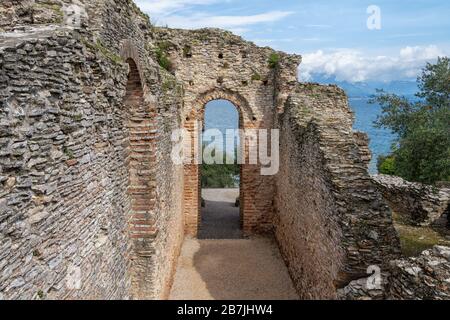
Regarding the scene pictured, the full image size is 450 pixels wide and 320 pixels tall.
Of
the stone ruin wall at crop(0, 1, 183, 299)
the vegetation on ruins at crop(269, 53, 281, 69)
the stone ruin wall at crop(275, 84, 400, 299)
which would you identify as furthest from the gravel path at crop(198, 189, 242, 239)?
the vegetation on ruins at crop(269, 53, 281, 69)

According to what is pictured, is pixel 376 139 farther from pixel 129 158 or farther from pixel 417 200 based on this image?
pixel 129 158

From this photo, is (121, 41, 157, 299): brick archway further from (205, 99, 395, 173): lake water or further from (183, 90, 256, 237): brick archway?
(205, 99, 395, 173): lake water

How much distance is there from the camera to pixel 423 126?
12.4 m

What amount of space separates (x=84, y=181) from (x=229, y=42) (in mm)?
9007

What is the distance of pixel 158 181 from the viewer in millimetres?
7289

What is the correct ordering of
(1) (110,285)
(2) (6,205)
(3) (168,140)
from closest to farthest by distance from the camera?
(2) (6,205) → (1) (110,285) → (3) (168,140)

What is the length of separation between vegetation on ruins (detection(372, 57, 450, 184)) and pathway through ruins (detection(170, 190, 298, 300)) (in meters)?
5.40

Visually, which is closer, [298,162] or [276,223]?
[298,162]

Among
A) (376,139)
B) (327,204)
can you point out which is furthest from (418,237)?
(376,139)

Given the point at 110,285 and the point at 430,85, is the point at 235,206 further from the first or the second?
the point at 110,285

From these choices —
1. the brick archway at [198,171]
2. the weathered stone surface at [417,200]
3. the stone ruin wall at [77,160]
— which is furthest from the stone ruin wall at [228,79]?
the stone ruin wall at [77,160]

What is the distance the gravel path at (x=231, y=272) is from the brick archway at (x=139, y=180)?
212cm

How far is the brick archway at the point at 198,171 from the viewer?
12312mm
